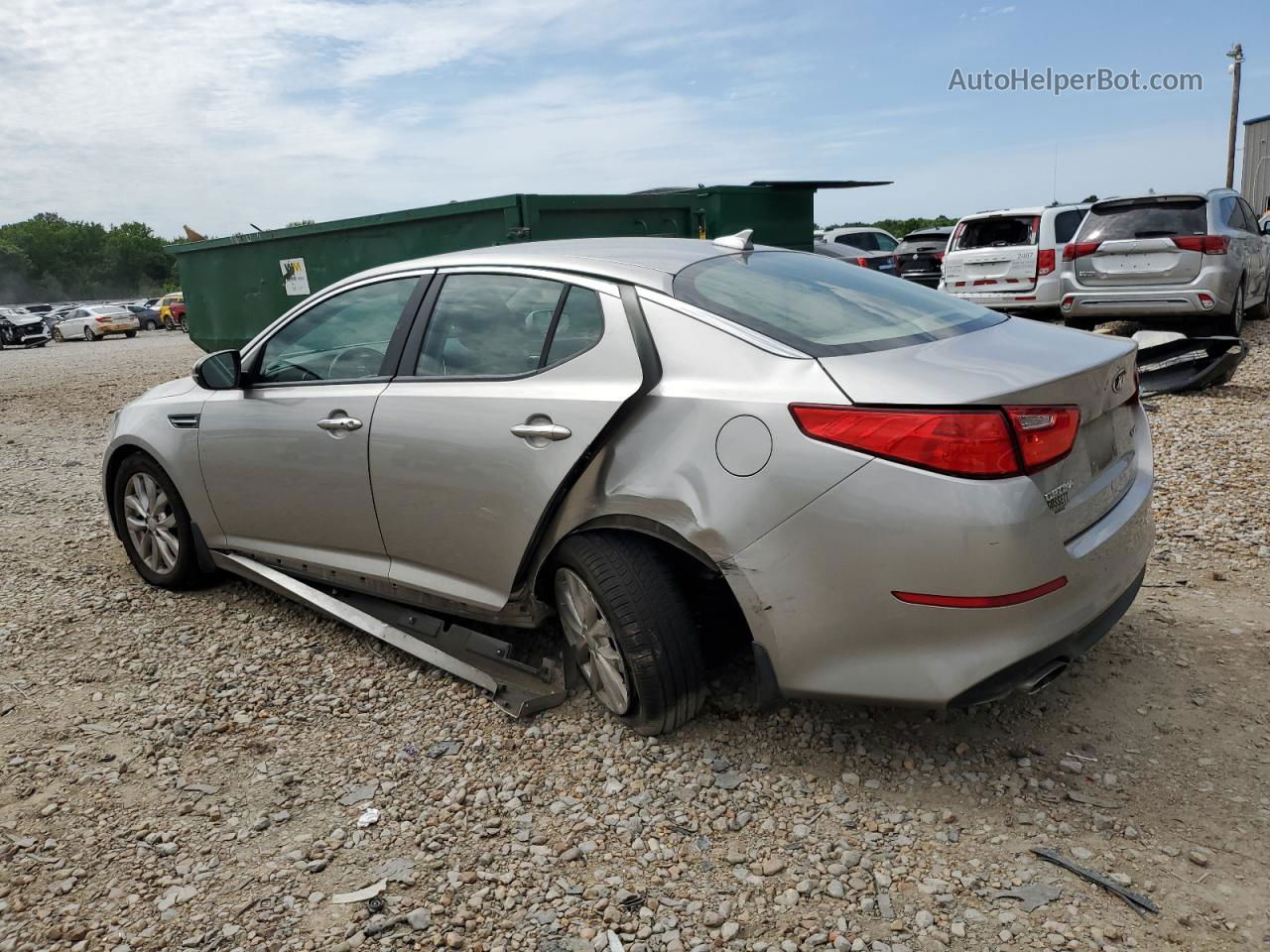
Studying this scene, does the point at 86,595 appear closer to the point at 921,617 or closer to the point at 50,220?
the point at 921,617

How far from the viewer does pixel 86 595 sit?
4.84 meters

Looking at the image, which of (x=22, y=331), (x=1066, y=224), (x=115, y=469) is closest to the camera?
(x=115, y=469)

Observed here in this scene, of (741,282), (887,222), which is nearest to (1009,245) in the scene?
(741,282)

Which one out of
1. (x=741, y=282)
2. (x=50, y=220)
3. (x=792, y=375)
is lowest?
(x=792, y=375)

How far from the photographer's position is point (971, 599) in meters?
2.47

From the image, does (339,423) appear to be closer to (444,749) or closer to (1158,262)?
(444,749)

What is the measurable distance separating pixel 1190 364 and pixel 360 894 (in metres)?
8.14

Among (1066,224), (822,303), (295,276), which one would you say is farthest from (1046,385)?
(1066,224)

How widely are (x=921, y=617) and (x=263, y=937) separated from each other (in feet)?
5.90

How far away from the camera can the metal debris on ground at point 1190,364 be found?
804 cm

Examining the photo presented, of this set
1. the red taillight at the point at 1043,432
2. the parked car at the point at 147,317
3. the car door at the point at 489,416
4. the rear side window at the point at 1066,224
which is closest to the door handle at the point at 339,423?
the car door at the point at 489,416

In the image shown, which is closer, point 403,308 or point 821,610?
point 821,610

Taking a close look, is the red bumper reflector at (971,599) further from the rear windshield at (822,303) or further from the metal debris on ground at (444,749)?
the metal debris on ground at (444,749)

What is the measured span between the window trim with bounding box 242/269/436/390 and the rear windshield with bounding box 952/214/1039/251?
10356mm
